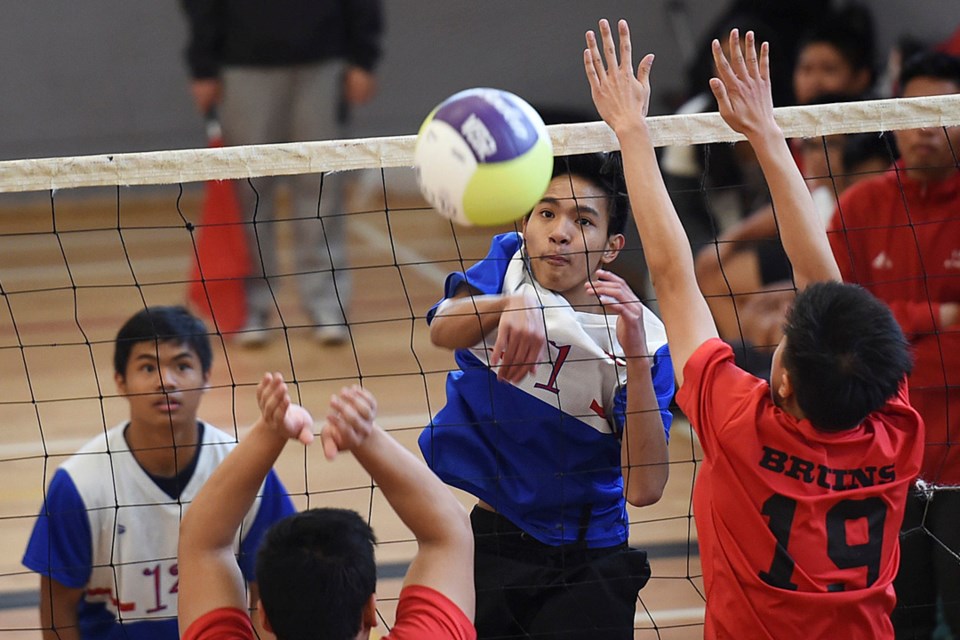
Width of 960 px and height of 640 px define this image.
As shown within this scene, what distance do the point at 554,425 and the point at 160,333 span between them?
1161 mm

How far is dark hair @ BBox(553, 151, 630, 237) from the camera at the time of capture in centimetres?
267

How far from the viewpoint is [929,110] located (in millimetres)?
2678

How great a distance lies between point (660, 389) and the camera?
8.61 ft

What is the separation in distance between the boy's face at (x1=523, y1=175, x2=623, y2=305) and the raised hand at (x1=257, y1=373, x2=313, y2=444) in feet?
2.61

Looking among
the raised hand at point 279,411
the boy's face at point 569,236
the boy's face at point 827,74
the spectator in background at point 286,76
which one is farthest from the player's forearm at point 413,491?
the spectator in background at point 286,76

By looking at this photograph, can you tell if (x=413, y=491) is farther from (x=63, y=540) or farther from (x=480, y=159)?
(x=63, y=540)

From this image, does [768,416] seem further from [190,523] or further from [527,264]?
[190,523]

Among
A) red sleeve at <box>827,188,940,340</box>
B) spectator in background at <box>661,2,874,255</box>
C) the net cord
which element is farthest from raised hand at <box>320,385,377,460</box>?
spectator in background at <box>661,2,874,255</box>

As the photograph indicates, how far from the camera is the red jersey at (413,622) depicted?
1.95m

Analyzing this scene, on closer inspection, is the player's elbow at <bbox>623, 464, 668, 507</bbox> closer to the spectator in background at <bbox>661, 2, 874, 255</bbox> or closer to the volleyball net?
the volleyball net

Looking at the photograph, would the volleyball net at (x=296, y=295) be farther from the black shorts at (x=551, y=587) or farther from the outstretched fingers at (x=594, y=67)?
the black shorts at (x=551, y=587)

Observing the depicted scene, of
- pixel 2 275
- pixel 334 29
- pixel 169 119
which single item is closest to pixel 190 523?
pixel 334 29

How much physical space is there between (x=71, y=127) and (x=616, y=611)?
7.79m

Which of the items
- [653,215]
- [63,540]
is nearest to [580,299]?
[653,215]
